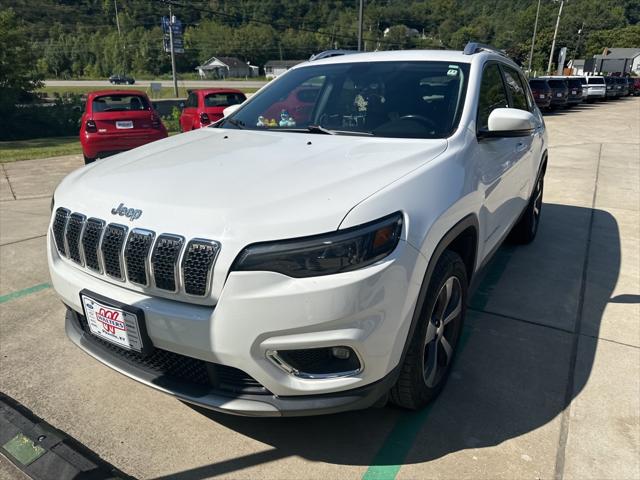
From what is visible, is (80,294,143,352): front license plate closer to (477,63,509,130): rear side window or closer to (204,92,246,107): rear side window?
(477,63,509,130): rear side window

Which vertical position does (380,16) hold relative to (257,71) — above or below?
above

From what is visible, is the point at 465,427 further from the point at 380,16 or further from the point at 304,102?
the point at 380,16

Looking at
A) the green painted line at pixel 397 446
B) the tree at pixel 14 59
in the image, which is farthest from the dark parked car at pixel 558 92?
the green painted line at pixel 397 446

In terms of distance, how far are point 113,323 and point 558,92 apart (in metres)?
25.9

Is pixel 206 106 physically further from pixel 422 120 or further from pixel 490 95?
pixel 422 120

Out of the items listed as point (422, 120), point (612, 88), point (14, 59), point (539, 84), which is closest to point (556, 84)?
point (539, 84)

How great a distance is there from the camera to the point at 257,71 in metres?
117

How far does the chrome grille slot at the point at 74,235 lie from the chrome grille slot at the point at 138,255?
0.37m

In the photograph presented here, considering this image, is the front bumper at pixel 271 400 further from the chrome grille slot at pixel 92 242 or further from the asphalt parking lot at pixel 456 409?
the chrome grille slot at pixel 92 242

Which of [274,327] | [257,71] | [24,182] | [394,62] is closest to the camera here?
[274,327]

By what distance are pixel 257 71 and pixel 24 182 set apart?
11559 cm

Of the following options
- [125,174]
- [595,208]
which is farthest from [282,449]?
[595,208]

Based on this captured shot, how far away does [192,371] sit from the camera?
6.82 feet

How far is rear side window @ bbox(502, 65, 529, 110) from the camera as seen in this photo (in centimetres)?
385
